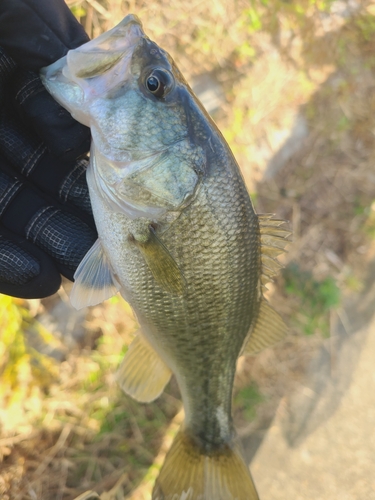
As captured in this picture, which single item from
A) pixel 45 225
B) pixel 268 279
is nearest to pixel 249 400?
pixel 268 279

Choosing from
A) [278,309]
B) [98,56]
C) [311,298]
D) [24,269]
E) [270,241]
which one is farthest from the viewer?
[311,298]

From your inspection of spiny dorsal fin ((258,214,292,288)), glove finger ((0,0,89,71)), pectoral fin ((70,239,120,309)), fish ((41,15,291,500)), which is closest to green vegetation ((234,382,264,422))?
fish ((41,15,291,500))

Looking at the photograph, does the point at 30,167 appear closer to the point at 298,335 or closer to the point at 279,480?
the point at 298,335

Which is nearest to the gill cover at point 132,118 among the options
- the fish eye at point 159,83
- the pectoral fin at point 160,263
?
the fish eye at point 159,83

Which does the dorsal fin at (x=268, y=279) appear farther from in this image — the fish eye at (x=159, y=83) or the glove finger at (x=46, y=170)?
the glove finger at (x=46, y=170)

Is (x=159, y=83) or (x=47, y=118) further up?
(x=159, y=83)

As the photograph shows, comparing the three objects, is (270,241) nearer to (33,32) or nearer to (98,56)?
(98,56)

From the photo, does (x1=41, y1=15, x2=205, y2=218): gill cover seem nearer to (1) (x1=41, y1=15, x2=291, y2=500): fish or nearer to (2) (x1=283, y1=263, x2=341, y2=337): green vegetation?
(1) (x1=41, y1=15, x2=291, y2=500): fish

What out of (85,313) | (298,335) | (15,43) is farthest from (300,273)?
(15,43)
